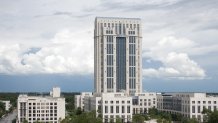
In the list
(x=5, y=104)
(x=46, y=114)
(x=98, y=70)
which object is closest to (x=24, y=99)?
(x=46, y=114)

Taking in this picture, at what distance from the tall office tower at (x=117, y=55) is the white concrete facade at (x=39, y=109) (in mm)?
24099

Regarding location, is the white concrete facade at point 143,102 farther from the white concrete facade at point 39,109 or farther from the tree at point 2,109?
the tree at point 2,109

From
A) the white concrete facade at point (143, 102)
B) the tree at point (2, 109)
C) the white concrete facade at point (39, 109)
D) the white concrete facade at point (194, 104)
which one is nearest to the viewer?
A: the white concrete facade at point (39, 109)

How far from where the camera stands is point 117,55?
320 ft

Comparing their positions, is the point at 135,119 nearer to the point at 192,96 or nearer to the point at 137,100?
the point at 192,96

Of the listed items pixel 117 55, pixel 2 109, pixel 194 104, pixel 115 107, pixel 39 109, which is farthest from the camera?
pixel 2 109

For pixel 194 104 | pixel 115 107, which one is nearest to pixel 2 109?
pixel 115 107

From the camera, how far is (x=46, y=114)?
241 ft

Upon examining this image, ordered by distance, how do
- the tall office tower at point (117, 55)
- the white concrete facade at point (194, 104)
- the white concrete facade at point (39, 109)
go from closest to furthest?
the white concrete facade at point (39, 109)
the white concrete facade at point (194, 104)
the tall office tower at point (117, 55)

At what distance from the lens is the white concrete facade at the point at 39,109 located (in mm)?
72000

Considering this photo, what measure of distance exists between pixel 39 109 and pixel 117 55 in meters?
29.4

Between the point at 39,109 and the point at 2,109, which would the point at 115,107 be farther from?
the point at 2,109

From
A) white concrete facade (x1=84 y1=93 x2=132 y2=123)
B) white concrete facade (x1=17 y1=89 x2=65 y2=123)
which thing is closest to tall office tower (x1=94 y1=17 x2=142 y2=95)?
white concrete facade (x1=84 y1=93 x2=132 y2=123)

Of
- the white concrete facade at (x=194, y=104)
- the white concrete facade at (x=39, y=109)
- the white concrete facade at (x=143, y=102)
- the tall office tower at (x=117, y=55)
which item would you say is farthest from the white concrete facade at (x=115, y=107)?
the tall office tower at (x=117, y=55)
